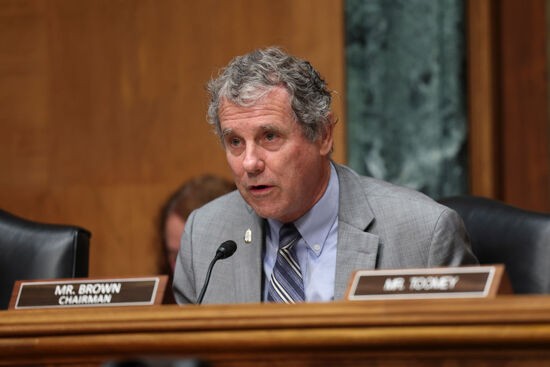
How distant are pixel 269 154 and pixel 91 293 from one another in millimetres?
777

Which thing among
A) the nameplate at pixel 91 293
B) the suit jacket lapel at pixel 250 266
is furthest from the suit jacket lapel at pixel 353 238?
the nameplate at pixel 91 293

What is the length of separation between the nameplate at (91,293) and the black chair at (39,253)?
690 millimetres

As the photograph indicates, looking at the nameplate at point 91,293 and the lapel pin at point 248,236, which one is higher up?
the nameplate at point 91,293

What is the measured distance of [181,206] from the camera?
4293 millimetres

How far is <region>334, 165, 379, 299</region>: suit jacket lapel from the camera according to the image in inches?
114

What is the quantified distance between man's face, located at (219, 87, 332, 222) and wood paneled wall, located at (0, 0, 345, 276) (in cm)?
190

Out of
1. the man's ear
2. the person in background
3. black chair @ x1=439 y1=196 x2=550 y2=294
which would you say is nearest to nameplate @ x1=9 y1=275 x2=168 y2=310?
the man's ear

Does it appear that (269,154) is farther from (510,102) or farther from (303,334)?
(510,102)

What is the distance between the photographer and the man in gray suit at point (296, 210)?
9.57 feet

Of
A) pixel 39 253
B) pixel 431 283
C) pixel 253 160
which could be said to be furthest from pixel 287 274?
pixel 431 283

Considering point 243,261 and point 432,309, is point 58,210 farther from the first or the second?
point 432,309

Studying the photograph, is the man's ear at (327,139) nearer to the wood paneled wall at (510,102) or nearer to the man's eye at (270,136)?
the man's eye at (270,136)

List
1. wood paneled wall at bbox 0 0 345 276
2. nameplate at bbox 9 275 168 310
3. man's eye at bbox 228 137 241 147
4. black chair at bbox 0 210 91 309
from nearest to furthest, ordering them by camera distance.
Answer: nameplate at bbox 9 275 168 310 → man's eye at bbox 228 137 241 147 → black chair at bbox 0 210 91 309 → wood paneled wall at bbox 0 0 345 276

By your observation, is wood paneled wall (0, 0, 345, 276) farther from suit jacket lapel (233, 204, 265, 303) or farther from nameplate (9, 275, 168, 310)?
nameplate (9, 275, 168, 310)
